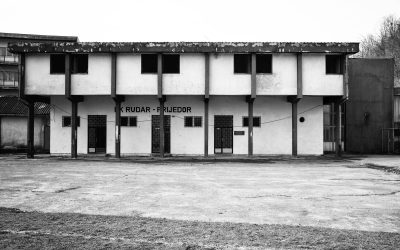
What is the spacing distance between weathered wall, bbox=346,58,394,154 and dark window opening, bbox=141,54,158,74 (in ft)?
44.9

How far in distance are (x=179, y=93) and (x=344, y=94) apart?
31.7 ft

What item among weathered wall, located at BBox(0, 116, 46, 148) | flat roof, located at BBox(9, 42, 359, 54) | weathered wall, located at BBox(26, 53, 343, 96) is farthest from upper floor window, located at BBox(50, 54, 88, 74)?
weathered wall, located at BBox(0, 116, 46, 148)

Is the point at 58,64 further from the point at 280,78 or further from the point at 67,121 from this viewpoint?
the point at 280,78

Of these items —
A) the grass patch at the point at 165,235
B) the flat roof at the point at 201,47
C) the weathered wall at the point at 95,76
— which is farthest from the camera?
the weathered wall at the point at 95,76

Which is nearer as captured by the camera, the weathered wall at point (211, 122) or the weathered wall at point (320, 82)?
the weathered wall at point (320, 82)

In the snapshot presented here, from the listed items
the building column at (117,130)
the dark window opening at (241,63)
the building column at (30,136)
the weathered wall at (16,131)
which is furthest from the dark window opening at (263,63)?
the weathered wall at (16,131)

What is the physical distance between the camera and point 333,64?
24500mm

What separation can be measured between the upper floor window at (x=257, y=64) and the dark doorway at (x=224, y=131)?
320 centimetres

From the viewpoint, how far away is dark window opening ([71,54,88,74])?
23953 mm

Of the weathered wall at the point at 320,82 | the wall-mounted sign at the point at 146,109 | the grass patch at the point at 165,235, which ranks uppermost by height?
the weathered wall at the point at 320,82

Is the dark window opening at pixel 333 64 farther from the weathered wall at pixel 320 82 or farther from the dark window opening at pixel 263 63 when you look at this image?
the dark window opening at pixel 263 63

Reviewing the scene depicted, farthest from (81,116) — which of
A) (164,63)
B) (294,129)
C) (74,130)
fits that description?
(294,129)

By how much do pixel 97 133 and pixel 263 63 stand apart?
11309 millimetres

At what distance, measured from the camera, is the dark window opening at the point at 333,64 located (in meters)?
24.1
